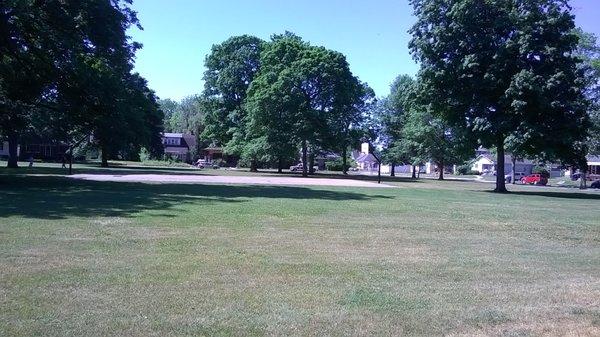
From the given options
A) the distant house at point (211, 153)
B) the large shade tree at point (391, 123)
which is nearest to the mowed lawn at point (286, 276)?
the large shade tree at point (391, 123)

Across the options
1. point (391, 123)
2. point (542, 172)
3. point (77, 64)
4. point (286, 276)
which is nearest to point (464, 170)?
point (542, 172)

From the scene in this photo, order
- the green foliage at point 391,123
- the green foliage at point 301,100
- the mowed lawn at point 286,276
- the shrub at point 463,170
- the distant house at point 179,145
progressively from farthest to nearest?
the distant house at point 179,145 < the shrub at point 463,170 < the green foliage at point 391,123 < the green foliage at point 301,100 < the mowed lawn at point 286,276

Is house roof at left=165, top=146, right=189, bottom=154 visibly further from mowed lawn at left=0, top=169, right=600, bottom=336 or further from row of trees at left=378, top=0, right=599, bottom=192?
mowed lawn at left=0, top=169, right=600, bottom=336

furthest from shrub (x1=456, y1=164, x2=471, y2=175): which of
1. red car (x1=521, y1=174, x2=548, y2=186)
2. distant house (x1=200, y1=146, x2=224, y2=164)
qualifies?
distant house (x1=200, y1=146, x2=224, y2=164)

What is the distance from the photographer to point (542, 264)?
974cm

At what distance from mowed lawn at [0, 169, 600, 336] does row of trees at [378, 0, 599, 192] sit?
70.7 feet

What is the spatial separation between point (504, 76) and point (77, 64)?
1042 inches

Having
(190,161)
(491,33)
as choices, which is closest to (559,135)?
(491,33)

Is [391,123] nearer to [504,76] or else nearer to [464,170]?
[464,170]

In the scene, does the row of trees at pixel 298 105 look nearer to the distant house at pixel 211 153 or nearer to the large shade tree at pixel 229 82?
the large shade tree at pixel 229 82

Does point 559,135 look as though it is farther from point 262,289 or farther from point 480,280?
point 262,289

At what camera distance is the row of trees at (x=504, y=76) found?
34809 mm

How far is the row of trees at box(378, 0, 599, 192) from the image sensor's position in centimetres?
3481

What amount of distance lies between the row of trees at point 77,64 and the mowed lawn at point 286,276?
13.4m
